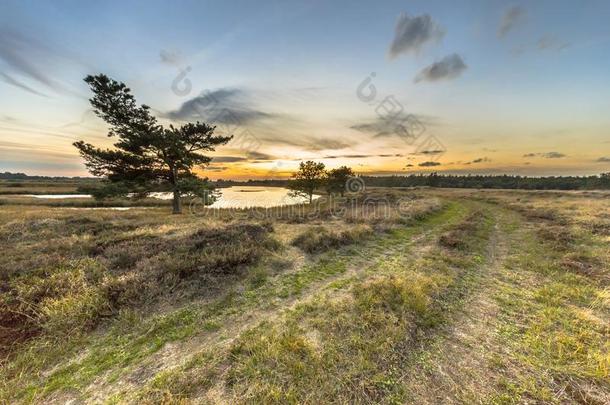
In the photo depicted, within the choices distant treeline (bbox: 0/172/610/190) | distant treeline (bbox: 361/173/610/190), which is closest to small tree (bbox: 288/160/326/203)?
distant treeline (bbox: 0/172/610/190)

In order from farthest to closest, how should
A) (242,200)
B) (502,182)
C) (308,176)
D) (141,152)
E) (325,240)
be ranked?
(502,182)
(242,200)
(308,176)
(141,152)
(325,240)

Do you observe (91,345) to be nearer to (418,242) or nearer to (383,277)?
(383,277)

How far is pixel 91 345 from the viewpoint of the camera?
16.8ft

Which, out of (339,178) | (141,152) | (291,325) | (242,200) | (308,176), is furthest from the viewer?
(339,178)

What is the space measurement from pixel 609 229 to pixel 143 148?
40710 mm

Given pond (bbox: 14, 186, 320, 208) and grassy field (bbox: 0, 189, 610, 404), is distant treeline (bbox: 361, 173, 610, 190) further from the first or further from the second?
grassy field (bbox: 0, 189, 610, 404)

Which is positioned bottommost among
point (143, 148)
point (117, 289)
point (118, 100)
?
point (117, 289)

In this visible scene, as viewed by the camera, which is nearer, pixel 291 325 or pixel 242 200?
pixel 291 325

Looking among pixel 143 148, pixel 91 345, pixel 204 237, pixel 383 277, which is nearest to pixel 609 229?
pixel 383 277

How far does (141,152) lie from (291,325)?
27631 millimetres

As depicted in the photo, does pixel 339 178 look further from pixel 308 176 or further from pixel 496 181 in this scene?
pixel 496 181

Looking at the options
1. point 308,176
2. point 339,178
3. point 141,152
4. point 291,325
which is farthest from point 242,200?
point 291,325

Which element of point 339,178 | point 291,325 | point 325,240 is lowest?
point 291,325

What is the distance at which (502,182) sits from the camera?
12581 cm
